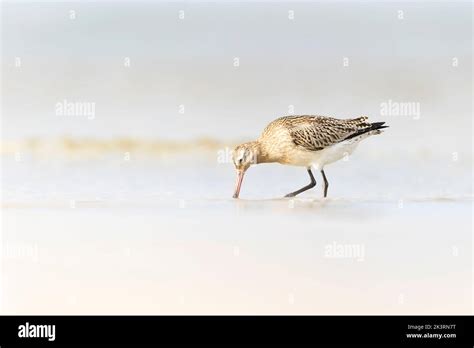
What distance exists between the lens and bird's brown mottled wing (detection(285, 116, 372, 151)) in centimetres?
1166

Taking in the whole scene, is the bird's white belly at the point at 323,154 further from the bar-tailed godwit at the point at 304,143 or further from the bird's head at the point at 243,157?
the bird's head at the point at 243,157

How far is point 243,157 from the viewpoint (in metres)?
11.6

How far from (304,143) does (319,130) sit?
0.26m

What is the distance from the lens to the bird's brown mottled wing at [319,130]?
459 inches

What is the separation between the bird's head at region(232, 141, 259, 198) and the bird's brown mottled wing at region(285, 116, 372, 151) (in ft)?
1.65
